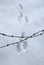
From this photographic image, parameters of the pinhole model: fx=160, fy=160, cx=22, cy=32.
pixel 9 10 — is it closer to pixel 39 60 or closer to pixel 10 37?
pixel 10 37

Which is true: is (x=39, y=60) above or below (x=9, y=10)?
below

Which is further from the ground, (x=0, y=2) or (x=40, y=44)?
(x=0, y=2)

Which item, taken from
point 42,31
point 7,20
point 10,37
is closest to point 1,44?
point 10,37

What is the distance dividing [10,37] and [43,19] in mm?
284

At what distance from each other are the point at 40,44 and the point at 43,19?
20 cm

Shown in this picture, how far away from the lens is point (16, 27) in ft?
3.78

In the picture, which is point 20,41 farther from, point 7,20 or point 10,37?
point 7,20

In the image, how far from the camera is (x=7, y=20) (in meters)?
1.18

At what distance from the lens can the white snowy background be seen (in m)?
1.07

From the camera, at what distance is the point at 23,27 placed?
1.16 m

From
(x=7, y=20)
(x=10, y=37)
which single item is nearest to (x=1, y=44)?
(x=10, y=37)

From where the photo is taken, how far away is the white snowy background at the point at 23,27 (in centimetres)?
107

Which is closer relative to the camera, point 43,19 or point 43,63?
point 43,63

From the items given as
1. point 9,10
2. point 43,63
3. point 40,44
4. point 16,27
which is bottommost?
point 43,63
